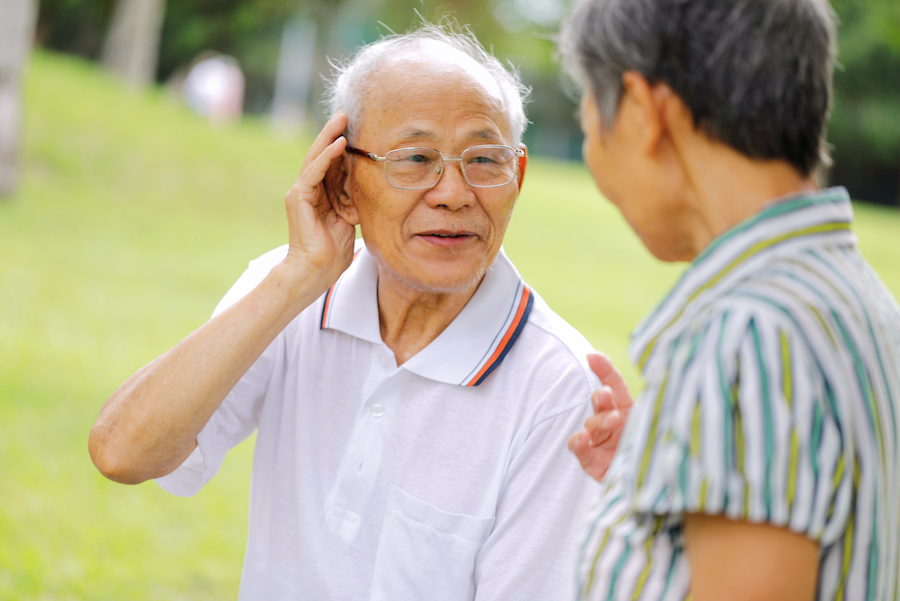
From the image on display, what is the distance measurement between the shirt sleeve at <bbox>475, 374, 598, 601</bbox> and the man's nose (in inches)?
22.6

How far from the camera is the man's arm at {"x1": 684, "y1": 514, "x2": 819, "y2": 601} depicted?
3.26ft

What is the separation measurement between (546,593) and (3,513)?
3.01m

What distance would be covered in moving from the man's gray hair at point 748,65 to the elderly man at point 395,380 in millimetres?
922

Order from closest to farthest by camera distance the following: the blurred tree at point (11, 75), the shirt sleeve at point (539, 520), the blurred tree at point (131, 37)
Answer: the shirt sleeve at point (539, 520)
the blurred tree at point (11, 75)
the blurred tree at point (131, 37)

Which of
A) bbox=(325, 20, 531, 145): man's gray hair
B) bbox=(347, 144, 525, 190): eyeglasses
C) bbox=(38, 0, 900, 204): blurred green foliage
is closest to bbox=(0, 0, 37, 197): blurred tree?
bbox=(325, 20, 531, 145): man's gray hair

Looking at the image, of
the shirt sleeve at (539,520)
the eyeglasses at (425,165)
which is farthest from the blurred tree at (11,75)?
the shirt sleeve at (539,520)

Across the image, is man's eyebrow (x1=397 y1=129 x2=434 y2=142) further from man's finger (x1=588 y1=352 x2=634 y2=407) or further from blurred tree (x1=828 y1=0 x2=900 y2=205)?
blurred tree (x1=828 y1=0 x2=900 y2=205)

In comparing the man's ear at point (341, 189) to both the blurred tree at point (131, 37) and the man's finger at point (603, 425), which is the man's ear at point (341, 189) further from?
the blurred tree at point (131, 37)

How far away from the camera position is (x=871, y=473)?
1023mm

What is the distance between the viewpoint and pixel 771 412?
98 centimetres

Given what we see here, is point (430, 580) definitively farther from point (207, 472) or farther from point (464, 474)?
point (207, 472)

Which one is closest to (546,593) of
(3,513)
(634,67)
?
(634,67)

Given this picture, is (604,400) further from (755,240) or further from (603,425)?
(755,240)

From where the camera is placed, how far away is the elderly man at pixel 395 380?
73.4 inches
